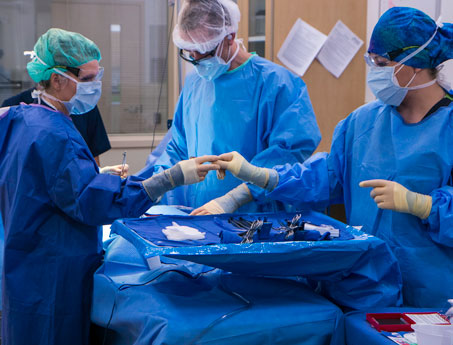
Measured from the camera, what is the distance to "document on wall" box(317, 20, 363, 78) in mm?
3350

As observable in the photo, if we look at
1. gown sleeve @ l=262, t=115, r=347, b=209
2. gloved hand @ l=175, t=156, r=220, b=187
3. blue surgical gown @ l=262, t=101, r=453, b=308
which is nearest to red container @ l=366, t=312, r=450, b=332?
blue surgical gown @ l=262, t=101, r=453, b=308

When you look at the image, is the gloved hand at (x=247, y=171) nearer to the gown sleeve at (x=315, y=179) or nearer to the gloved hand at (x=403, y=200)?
the gown sleeve at (x=315, y=179)

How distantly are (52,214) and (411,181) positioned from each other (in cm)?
104

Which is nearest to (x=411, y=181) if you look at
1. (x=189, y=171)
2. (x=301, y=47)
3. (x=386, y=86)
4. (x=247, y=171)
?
(x=386, y=86)

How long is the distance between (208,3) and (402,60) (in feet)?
2.63

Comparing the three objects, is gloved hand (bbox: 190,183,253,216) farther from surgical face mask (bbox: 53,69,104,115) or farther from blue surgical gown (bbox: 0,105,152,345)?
surgical face mask (bbox: 53,69,104,115)

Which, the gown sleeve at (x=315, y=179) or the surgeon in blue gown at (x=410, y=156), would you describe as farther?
the gown sleeve at (x=315, y=179)

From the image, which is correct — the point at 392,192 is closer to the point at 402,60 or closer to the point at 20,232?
A: the point at 402,60

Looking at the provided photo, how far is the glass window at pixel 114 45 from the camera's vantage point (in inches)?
171

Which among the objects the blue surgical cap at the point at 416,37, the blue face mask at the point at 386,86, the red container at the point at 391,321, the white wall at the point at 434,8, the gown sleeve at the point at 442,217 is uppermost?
the white wall at the point at 434,8

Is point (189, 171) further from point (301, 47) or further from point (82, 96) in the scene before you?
point (301, 47)

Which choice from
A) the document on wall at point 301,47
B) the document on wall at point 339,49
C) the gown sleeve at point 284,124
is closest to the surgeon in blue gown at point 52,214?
the gown sleeve at point 284,124

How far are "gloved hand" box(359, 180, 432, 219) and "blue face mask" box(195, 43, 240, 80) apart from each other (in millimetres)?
878

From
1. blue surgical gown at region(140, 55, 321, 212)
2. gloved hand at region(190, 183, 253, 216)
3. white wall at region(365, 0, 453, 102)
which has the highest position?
white wall at region(365, 0, 453, 102)
